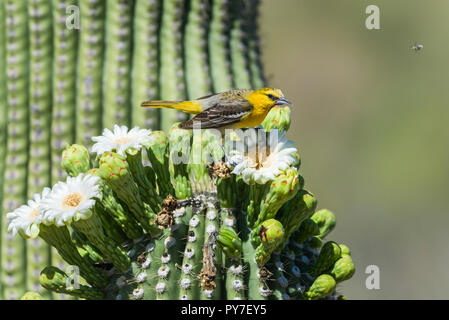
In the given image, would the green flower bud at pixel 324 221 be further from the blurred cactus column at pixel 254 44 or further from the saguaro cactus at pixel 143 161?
the blurred cactus column at pixel 254 44

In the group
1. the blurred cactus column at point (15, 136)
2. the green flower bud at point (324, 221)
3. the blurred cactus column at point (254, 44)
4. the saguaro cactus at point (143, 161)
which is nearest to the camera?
the saguaro cactus at point (143, 161)

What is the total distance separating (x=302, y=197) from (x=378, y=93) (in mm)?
4047

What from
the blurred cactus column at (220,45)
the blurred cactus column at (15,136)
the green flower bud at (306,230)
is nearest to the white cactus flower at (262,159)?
the green flower bud at (306,230)

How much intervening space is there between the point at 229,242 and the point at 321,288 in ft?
0.99

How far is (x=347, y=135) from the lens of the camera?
18.3 ft

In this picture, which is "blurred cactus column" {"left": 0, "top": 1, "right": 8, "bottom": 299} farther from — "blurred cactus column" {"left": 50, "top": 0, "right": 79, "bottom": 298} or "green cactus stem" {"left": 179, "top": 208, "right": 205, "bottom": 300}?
"green cactus stem" {"left": 179, "top": 208, "right": 205, "bottom": 300}

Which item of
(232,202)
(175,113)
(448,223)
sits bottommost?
(448,223)

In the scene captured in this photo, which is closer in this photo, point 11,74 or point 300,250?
point 300,250

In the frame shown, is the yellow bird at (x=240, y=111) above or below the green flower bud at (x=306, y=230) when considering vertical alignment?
above

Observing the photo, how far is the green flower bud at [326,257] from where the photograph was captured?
1877 millimetres

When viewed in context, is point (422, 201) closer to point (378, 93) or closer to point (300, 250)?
point (378, 93)

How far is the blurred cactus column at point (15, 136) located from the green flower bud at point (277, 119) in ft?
3.77

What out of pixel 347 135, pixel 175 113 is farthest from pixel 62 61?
pixel 347 135

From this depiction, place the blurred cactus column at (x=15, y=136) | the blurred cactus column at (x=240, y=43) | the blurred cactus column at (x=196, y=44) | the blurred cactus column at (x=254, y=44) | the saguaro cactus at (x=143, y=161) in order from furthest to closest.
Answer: the blurred cactus column at (x=254, y=44)
the blurred cactus column at (x=240, y=43)
the blurred cactus column at (x=196, y=44)
the blurred cactus column at (x=15, y=136)
the saguaro cactus at (x=143, y=161)
